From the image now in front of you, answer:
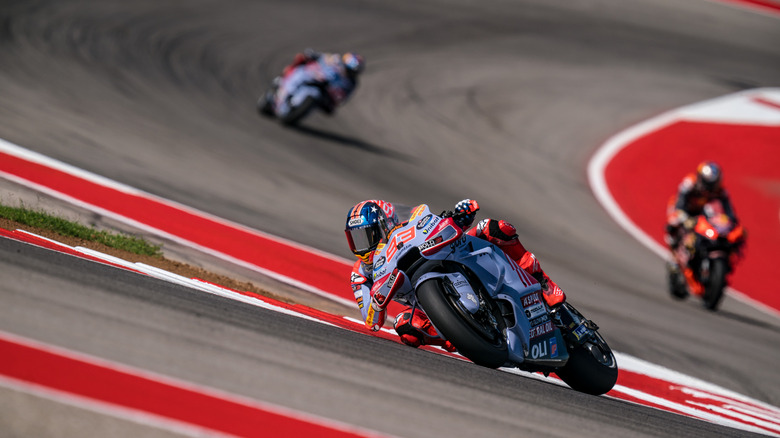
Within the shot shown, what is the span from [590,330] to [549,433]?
215cm

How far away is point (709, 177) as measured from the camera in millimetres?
11852

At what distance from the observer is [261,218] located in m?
10.3

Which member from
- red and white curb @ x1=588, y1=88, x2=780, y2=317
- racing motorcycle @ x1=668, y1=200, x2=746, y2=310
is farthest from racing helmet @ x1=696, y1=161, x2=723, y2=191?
red and white curb @ x1=588, y1=88, x2=780, y2=317

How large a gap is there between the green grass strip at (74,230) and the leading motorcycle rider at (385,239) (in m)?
2.60

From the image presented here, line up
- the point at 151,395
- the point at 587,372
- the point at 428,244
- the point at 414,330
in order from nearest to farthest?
the point at 151,395, the point at 428,244, the point at 414,330, the point at 587,372

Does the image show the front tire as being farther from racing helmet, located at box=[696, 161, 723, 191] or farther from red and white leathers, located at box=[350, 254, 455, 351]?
red and white leathers, located at box=[350, 254, 455, 351]

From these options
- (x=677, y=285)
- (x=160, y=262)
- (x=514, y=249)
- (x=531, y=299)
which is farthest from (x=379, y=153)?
(x=531, y=299)

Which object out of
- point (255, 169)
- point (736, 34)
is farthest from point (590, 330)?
point (736, 34)

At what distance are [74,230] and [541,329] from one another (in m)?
4.29

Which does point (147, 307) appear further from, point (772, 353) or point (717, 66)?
point (717, 66)

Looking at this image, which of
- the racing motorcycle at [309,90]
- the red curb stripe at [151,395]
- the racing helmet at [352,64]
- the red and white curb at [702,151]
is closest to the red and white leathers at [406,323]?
the red curb stripe at [151,395]

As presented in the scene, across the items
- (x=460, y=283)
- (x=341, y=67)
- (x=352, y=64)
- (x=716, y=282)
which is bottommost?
(x=460, y=283)

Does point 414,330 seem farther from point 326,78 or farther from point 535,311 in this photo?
point 326,78

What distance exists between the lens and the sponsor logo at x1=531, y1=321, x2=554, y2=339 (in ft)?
18.4
